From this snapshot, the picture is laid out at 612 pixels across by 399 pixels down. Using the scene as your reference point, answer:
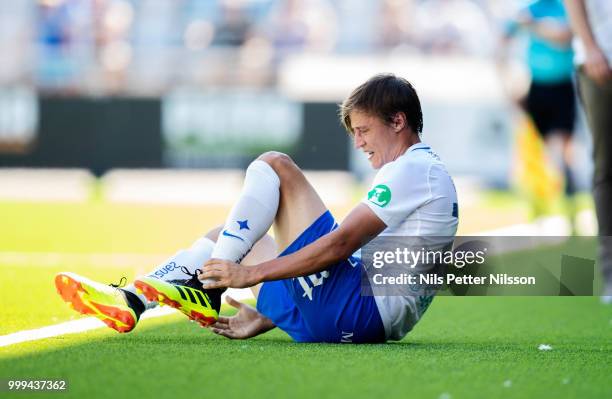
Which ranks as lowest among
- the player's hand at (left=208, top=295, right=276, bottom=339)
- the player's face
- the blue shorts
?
the player's hand at (left=208, top=295, right=276, bottom=339)

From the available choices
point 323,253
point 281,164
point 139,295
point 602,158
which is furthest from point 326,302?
point 602,158

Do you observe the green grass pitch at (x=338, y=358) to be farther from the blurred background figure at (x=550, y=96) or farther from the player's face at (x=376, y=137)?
the blurred background figure at (x=550, y=96)

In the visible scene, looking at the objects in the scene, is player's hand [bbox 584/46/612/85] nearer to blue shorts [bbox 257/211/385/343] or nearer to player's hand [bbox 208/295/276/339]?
blue shorts [bbox 257/211/385/343]

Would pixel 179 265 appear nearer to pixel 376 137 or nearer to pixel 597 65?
pixel 376 137

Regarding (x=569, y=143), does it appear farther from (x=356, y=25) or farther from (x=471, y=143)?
(x=356, y=25)

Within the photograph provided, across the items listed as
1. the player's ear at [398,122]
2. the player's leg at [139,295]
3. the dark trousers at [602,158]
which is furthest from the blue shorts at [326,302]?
the dark trousers at [602,158]

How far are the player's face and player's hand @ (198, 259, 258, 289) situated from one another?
1.95 feet

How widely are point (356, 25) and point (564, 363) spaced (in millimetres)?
18015

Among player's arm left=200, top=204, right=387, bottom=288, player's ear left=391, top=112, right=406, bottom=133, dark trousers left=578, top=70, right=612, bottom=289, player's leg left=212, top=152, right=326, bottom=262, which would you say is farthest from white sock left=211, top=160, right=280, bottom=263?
dark trousers left=578, top=70, right=612, bottom=289

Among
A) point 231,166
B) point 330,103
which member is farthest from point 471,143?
point 231,166

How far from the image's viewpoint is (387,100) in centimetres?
395

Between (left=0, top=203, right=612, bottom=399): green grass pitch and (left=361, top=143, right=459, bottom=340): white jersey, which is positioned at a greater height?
(left=361, top=143, right=459, bottom=340): white jersey

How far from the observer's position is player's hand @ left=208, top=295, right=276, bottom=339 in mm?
4258

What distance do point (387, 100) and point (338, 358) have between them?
89 centimetres
